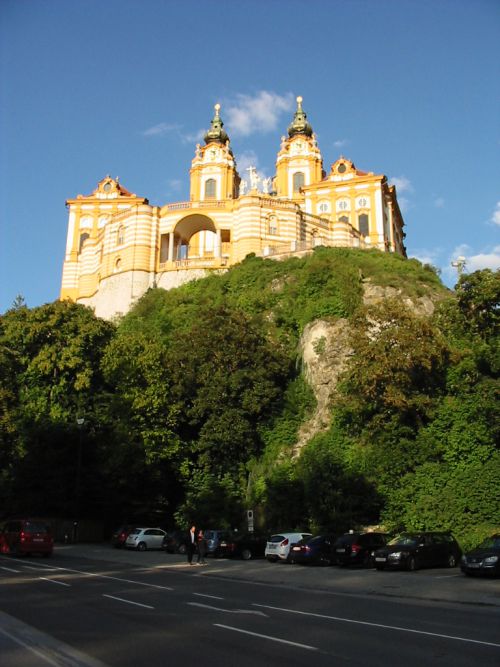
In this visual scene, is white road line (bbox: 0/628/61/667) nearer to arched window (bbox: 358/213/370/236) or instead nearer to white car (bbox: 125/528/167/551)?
white car (bbox: 125/528/167/551)

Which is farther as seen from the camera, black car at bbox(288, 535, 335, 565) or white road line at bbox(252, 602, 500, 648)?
black car at bbox(288, 535, 335, 565)

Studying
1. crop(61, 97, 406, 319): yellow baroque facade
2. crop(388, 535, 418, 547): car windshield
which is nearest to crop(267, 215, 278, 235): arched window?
crop(61, 97, 406, 319): yellow baroque facade

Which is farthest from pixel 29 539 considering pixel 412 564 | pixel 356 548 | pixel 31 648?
pixel 31 648

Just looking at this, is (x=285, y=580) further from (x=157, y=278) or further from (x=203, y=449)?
(x=157, y=278)

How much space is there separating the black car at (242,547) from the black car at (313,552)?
3664 mm

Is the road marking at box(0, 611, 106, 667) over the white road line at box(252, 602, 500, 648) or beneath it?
over

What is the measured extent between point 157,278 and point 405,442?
3539cm

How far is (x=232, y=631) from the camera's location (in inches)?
416

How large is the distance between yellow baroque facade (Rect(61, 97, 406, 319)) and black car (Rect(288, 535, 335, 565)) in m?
31.5

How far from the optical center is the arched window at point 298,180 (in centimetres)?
8188

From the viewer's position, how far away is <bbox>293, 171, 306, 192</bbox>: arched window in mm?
81875

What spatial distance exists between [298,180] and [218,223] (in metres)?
24.9

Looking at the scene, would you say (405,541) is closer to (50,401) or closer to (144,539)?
(144,539)

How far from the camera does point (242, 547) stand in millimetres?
30281
